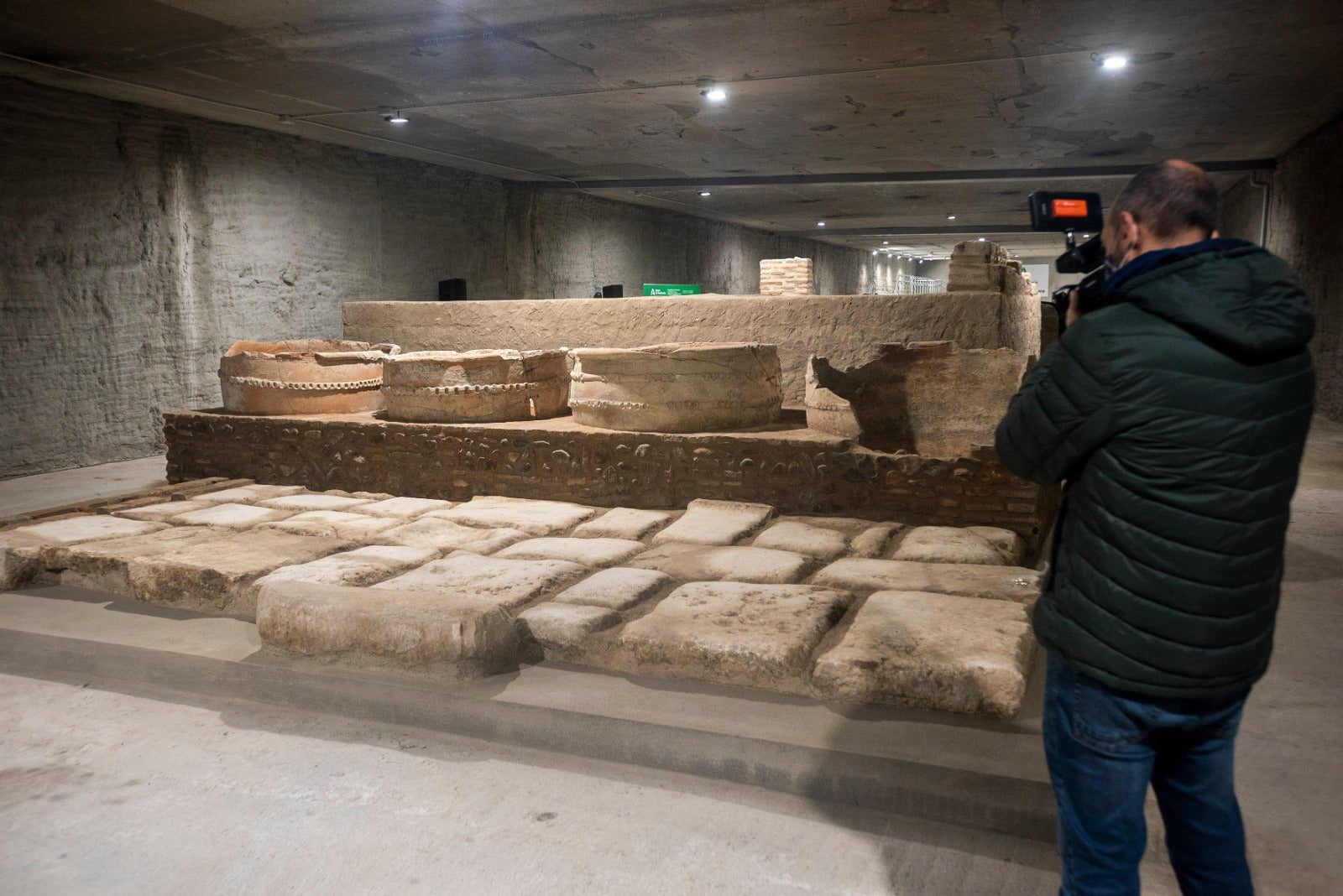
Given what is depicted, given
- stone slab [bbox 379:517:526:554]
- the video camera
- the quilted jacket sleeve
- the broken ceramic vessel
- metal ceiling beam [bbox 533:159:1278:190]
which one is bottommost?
stone slab [bbox 379:517:526:554]

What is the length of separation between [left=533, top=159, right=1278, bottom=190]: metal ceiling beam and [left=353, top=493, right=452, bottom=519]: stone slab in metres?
8.59

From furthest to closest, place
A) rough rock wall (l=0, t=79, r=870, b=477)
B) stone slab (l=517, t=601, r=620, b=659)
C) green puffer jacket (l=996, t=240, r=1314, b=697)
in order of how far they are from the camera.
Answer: rough rock wall (l=0, t=79, r=870, b=477)
stone slab (l=517, t=601, r=620, b=659)
green puffer jacket (l=996, t=240, r=1314, b=697)

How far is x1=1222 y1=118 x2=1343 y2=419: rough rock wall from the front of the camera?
9.55m

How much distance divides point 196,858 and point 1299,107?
33.5 feet

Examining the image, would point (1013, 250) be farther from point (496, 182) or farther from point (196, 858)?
point (196, 858)

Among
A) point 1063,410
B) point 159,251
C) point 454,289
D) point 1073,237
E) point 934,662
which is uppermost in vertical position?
point 159,251

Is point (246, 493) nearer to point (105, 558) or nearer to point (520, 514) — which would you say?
point (105, 558)

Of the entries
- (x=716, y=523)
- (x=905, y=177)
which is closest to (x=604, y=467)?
(x=716, y=523)

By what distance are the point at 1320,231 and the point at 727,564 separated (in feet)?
30.8

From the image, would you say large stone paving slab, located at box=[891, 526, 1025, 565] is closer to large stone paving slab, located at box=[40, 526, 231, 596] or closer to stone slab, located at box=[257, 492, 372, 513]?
stone slab, located at box=[257, 492, 372, 513]

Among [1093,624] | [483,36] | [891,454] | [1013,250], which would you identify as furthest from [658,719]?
[1013,250]

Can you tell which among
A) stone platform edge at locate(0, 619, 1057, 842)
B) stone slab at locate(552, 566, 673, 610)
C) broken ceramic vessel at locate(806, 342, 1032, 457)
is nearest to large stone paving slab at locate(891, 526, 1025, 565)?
broken ceramic vessel at locate(806, 342, 1032, 457)

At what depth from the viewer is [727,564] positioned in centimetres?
407

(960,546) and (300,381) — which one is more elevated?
(300,381)
